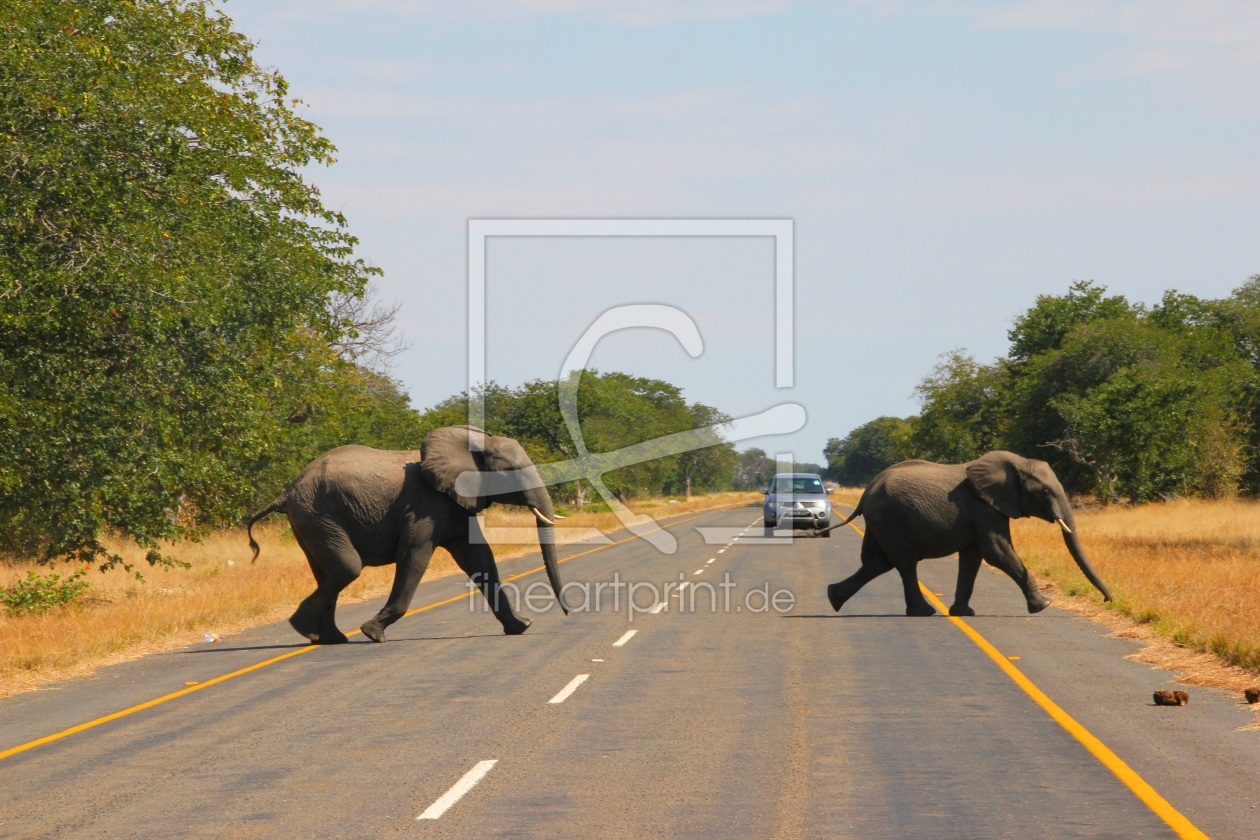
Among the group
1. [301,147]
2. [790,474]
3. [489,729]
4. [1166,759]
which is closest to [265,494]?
[301,147]

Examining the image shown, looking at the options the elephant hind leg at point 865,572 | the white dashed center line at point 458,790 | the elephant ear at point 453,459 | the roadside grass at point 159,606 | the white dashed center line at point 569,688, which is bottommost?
the roadside grass at point 159,606

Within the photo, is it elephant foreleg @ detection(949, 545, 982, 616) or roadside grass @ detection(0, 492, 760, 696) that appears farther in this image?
elephant foreleg @ detection(949, 545, 982, 616)

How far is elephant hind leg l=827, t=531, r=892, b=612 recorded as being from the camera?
797 inches

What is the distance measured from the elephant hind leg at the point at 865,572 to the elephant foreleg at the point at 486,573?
16.4ft

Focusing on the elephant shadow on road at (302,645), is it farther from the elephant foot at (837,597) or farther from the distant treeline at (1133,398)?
the distant treeline at (1133,398)

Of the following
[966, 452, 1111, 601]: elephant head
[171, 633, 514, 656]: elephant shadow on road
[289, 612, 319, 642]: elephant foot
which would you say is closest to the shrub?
[171, 633, 514, 656]: elephant shadow on road

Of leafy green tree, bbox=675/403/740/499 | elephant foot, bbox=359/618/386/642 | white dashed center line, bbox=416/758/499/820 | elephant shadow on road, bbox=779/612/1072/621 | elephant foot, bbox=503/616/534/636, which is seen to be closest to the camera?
white dashed center line, bbox=416/758/499/820

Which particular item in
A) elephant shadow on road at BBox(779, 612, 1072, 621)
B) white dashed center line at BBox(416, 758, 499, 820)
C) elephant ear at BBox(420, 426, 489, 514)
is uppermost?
elephant ear at BBox(420, 426, 489, 514)

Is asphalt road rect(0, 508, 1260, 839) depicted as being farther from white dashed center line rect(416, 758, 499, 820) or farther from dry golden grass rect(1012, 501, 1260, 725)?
dry golden grass rect(1012, 501, 1260, 725)

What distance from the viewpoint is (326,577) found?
1764cm

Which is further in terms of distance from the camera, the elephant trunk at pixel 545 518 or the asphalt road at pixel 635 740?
the elephant trunk at pixel 545 518

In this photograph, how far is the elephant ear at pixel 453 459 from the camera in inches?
694

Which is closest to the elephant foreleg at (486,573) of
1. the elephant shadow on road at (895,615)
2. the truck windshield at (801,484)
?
the elephant shadow on road at (895,615)

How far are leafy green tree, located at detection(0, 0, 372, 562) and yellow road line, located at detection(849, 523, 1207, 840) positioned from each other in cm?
1288
